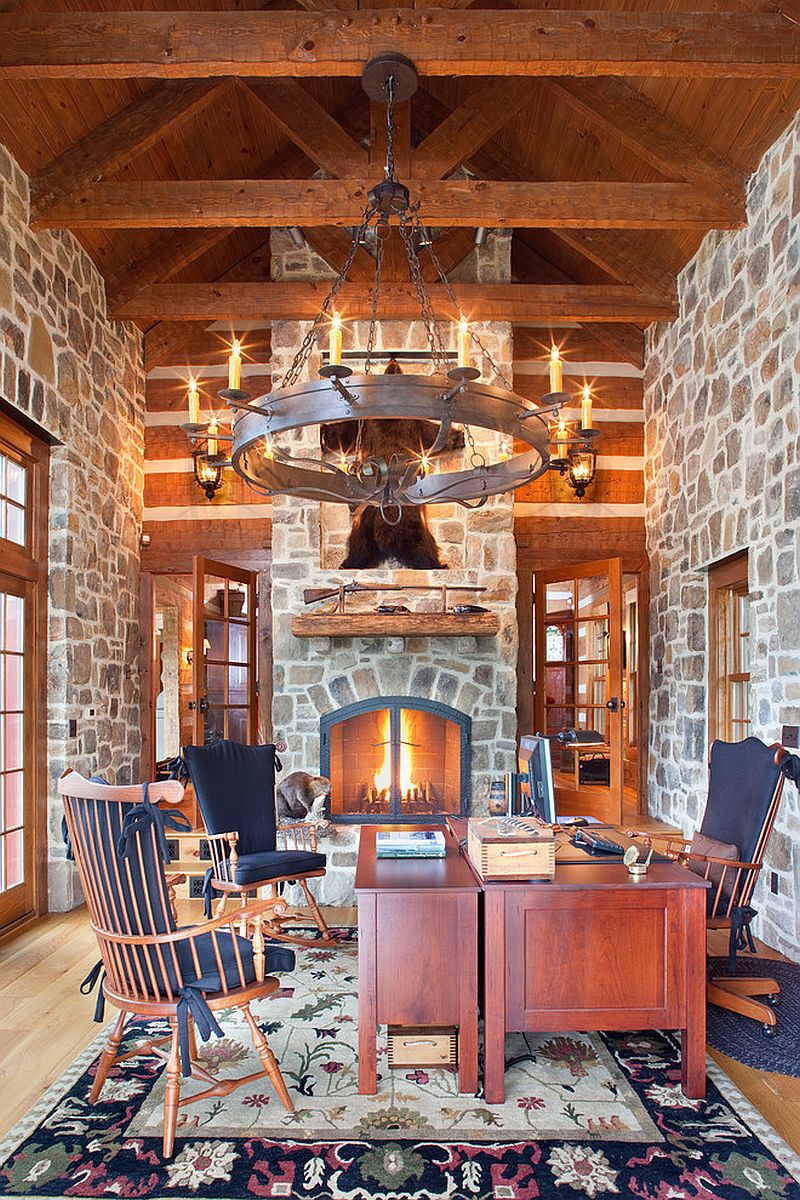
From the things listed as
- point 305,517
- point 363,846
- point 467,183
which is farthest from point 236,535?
point 363,846

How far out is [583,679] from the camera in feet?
22.7

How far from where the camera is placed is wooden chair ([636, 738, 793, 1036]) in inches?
139

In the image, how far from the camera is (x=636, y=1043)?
341 cm

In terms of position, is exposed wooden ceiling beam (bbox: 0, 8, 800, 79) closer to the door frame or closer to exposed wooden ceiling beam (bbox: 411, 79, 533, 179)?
exposed wooden ceiling beam (bbox: 411, 79, 533, 179)

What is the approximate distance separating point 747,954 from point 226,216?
4683mm

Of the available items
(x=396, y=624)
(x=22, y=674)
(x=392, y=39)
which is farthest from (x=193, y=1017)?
(x=392, y=39)

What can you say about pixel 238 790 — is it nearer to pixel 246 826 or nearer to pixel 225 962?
pixel 246 826

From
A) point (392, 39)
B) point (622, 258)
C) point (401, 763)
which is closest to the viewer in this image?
point (392, 39)

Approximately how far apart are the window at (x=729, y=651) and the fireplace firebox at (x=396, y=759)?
5.44 feet

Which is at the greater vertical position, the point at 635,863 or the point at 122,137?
the point at 122,137

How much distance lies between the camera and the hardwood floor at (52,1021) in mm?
2941

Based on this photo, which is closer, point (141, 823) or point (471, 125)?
point (141, 823)

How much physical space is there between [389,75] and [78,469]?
9.80ft

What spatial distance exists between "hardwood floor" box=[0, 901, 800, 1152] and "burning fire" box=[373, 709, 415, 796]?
1247 millimetres
